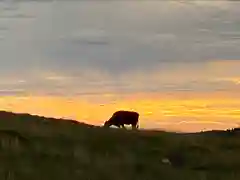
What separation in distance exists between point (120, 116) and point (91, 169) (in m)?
20.6

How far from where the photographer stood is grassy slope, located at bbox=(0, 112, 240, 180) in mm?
12664

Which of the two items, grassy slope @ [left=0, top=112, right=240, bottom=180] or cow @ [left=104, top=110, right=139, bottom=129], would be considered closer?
grassy slope @ [left=0, top=112, right=240, bottom=180]

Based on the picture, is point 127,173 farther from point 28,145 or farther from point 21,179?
point 28,145

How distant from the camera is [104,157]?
14.8 meters

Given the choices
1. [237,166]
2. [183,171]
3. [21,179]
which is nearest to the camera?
[21,179]

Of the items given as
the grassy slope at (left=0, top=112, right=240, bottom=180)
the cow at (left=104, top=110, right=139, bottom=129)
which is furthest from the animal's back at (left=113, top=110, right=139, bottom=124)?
the grassy slope at (left=0, top=112, right=240, bottom=180)

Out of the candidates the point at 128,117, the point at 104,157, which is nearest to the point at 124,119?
the point at 128,117

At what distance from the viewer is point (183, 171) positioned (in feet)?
47.9

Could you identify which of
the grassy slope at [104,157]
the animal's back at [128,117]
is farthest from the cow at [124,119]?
the grassy slope at [104,157]

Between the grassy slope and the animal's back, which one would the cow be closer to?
the animal's back

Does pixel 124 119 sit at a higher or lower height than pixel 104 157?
higher

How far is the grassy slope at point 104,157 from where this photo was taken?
12664mm

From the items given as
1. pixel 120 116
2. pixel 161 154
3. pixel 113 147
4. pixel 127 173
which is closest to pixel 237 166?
pixel 161 154

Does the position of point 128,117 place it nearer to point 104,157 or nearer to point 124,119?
point 124,119
